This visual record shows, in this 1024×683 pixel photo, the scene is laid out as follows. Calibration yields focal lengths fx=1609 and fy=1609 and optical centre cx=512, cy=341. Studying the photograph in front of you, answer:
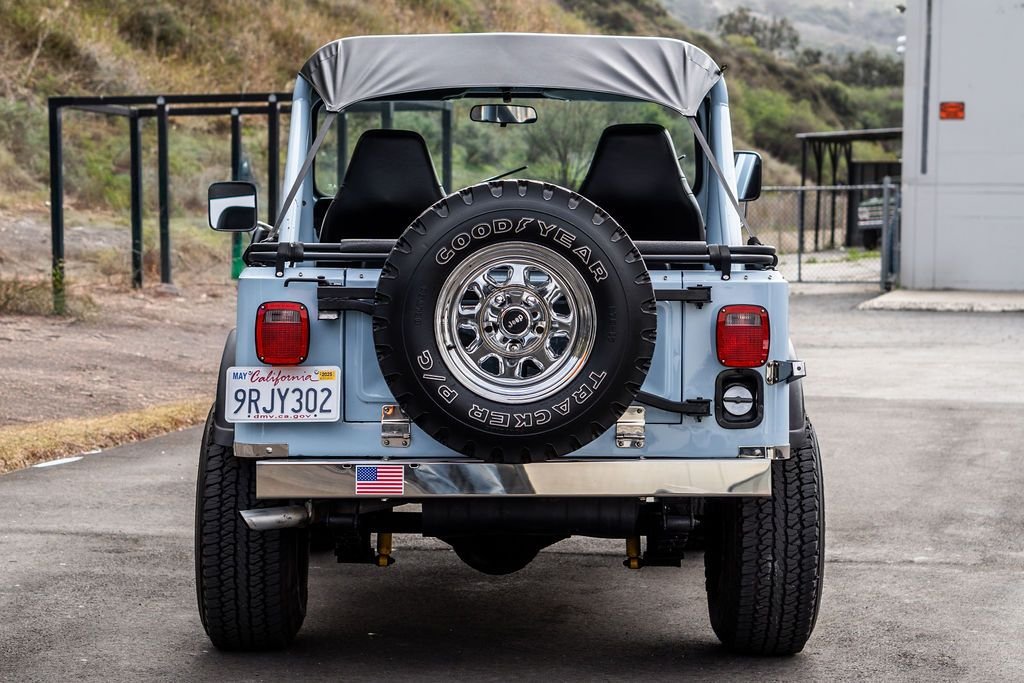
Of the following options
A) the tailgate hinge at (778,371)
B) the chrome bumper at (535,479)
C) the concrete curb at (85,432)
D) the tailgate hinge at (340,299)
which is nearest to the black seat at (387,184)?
the tailgate hinge at (340,299)

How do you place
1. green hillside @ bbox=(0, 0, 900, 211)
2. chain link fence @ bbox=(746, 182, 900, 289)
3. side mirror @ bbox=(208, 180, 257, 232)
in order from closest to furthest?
1. side mirror @ bbox=(208, 180, 257, 232)
2. chain link fence @ bbox=(746, 182, 900, 289)
3. green hillside @ bbox=(0, 0, 900, 211)

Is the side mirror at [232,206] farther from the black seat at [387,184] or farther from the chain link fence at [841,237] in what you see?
the chain link fence at [841,237]

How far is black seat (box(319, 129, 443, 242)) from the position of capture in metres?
6.11

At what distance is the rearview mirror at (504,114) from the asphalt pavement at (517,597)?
6.30 feet

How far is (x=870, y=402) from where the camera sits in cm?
1249

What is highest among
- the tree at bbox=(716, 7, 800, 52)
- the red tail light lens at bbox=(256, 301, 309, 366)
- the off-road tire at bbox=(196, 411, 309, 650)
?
the tree at bbox=(716, 7, 800, 52)

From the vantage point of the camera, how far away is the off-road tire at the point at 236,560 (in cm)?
521

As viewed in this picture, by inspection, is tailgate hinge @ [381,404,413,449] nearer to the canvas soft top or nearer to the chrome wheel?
the chrome wheel

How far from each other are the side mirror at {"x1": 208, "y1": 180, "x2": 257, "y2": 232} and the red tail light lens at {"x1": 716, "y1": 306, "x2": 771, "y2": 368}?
6.24 ft

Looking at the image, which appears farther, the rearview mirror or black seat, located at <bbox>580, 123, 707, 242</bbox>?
the rearview mirror

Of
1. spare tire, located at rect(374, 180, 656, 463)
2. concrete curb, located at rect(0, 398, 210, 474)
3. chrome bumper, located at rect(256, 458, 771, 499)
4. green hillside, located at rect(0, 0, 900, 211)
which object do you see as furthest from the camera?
green hillside, located at rect(0, 0, 900, 211)

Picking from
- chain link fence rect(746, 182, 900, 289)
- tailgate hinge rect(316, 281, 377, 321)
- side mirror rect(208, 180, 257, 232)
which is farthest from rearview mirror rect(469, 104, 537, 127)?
chain link fence rect(746, 182, 900, 289)

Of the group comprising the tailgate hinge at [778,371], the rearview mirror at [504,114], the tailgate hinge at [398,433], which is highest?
the rearview mirror at [504,114]

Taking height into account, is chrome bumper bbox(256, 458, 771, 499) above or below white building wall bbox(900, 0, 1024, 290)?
below
